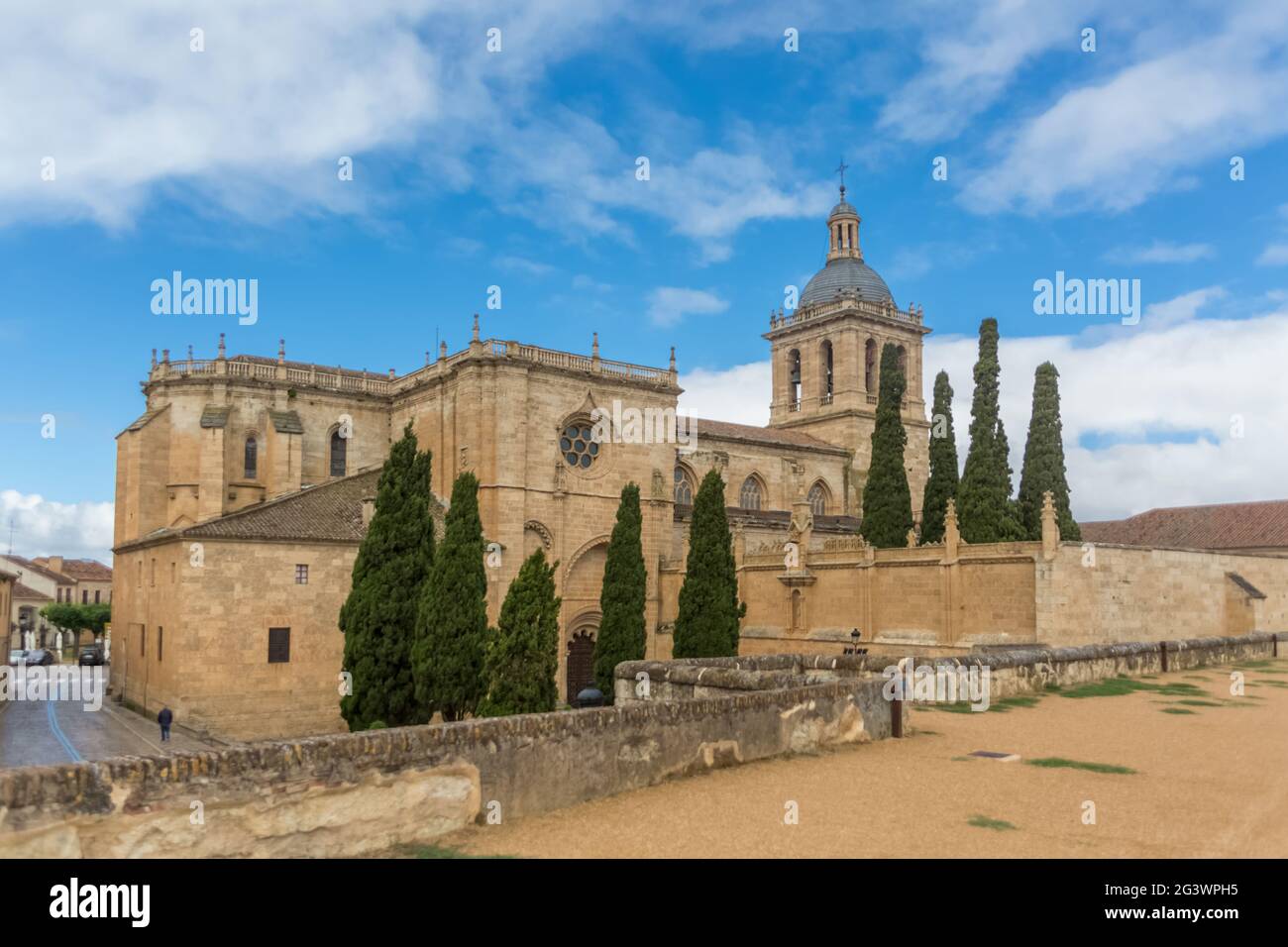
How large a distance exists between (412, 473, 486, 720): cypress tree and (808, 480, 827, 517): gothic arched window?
29087 mm

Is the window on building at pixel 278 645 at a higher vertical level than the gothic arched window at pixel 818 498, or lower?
lower

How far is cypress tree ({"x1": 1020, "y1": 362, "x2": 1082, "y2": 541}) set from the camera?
35125 mm

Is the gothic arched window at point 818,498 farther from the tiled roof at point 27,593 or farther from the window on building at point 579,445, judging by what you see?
the tiled roof at point 27,593

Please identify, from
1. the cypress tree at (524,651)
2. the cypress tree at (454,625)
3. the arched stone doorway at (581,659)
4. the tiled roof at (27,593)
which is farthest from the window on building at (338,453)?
the tiled roof at (27,593)

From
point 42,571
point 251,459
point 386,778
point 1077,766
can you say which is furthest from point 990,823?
point 42,571

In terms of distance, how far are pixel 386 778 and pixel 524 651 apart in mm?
18285

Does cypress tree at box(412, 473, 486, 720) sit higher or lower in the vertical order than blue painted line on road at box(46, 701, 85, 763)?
higher

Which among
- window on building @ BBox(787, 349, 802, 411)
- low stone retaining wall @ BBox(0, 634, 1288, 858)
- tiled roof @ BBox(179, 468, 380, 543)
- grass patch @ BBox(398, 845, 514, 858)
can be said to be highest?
window on building @ BBox(787, 349, 802, 411)

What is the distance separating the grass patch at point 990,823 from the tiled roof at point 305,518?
84.2 ft

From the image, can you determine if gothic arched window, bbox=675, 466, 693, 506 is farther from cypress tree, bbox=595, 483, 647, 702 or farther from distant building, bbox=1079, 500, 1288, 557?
distant building, bbox=1079, 500, 1288, 557

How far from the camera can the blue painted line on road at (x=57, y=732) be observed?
24758 millimetres

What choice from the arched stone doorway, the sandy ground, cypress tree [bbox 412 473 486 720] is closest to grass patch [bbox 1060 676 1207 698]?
the sandy ground

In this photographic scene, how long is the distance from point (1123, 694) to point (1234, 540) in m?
40.8

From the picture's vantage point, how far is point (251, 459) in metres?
38.2
